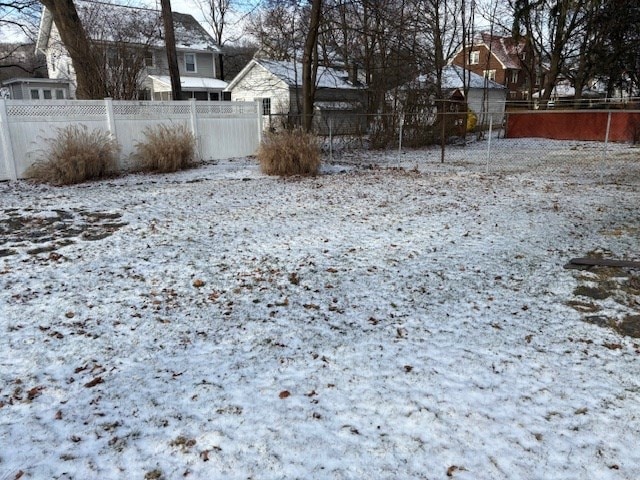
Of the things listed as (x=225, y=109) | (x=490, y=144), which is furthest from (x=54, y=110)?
(x=490, y=144)

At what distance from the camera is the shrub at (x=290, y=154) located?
35.2 feet

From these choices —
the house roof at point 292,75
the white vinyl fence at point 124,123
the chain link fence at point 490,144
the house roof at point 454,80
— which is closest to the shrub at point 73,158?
the white vinyl fence at point 124,123

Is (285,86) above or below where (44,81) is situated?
below

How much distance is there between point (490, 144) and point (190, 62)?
24.7 metres

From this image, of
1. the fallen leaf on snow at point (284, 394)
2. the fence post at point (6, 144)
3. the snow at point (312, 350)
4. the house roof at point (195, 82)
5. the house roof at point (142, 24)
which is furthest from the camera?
the house roof at point (195, 82)

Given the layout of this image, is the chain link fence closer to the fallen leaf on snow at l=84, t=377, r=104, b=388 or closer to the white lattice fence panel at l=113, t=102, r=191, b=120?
the white lattice fence panel at l=113, t=102, r=191, b=120

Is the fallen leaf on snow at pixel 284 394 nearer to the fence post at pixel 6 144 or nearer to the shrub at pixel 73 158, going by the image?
the shrub at pixel 73 158

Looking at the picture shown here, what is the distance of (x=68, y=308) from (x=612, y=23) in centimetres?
2604

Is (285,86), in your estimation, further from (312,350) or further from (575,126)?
(312,350)

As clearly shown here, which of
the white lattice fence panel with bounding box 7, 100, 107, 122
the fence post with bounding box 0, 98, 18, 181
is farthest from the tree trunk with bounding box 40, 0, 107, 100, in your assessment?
the fence post with bounding box 0, 98, 18, 181

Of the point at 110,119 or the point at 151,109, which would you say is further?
the point at 151,109

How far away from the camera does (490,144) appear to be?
47.4ft

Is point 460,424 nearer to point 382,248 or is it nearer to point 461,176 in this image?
point 382,248

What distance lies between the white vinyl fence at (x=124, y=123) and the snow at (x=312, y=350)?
160 inches
